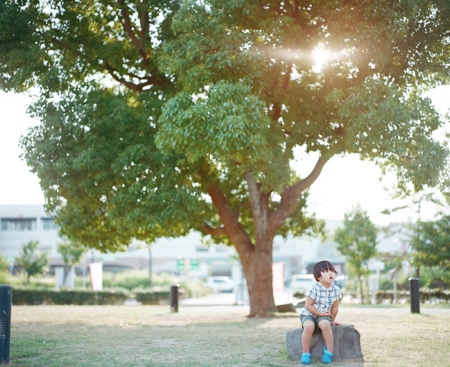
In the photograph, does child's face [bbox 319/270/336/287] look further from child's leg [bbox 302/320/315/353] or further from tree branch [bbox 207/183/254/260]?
tree branch [bbox 207/183/254/260]

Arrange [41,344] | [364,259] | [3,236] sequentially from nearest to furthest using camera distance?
[41,344], [364,259], [3,236]

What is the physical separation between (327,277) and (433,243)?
19.1 m

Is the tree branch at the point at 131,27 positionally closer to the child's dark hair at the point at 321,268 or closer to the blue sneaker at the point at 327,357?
the child's dark hair at the point at 321,268

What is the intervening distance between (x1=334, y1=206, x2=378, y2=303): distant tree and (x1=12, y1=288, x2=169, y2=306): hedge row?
1029cm

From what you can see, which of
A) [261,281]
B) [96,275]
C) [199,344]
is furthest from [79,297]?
[199,344]

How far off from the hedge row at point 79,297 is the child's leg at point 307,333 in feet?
78.0

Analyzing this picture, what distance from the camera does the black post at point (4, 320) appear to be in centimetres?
802

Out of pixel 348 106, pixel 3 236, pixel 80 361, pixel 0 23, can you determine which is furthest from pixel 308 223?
pixel 3 236

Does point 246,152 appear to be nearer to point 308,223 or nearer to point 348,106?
point 348,106

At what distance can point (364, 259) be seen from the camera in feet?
116

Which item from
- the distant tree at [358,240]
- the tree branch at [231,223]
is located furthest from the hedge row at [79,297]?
the tree branch at [231,223]

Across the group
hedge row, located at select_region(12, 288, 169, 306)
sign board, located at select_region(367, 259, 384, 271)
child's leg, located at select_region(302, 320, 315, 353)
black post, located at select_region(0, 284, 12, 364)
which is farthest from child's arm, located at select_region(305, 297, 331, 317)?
sign board, located at select_region(367, 259, 384, 271)

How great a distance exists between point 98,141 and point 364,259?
2219 centimetres

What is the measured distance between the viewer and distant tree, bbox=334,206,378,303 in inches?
1387
